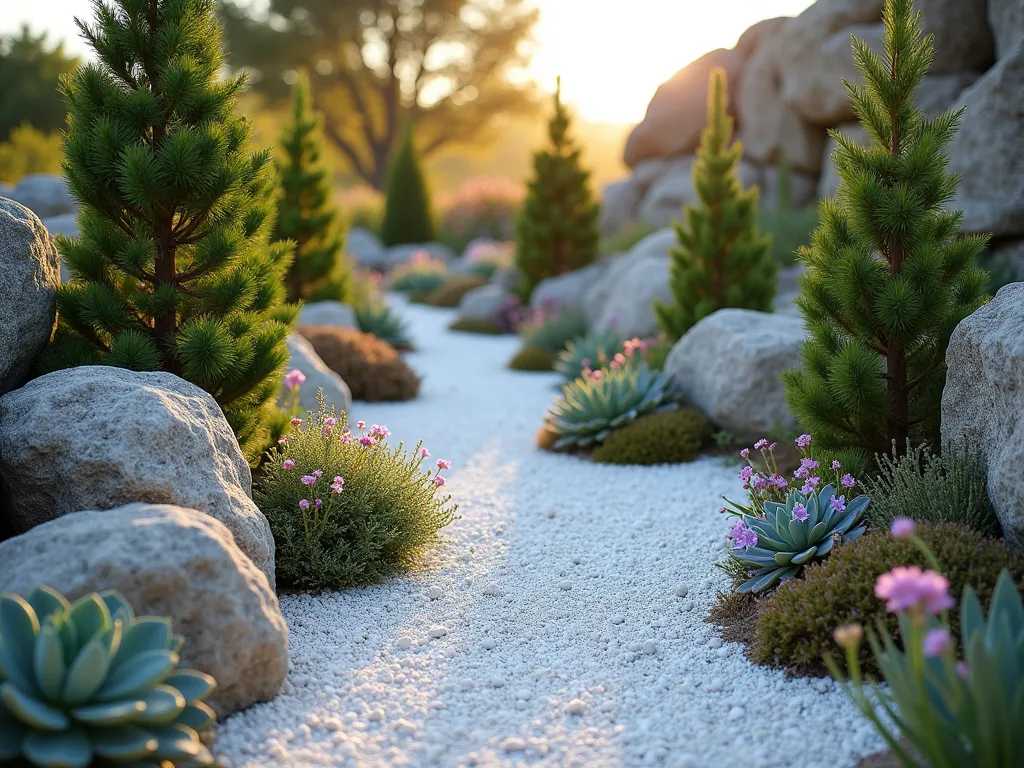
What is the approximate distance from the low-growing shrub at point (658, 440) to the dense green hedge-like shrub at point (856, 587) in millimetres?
3345

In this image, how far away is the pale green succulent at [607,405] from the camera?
7742 millimetres

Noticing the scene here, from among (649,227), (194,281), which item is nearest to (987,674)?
(194,281)

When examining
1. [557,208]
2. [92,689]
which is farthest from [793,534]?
[557,208]

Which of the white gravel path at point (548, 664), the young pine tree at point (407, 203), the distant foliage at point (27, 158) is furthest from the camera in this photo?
the young pine tree at point (407, 203)

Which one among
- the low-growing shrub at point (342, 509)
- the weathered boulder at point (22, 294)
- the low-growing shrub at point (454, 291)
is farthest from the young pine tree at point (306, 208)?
the weathered boulder at point (22, 294)

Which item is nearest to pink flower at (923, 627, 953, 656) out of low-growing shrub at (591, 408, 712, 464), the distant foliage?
low-growing shrub at (591, 408, 712, 464)

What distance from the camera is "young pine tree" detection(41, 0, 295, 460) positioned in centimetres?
462

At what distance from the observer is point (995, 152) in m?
8.48

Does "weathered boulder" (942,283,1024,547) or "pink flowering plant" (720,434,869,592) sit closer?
"weathered boulder" (942,283,1024,547)

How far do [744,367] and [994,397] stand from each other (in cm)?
311

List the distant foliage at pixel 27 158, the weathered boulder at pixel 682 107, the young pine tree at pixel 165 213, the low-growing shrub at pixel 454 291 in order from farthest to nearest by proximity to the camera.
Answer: the low-growing shrub at pixel 454 291 < the weathered boulder at pixel 682 107 < the distant foliage at pixel 27 158 < the young pine tree at pixel 165 213

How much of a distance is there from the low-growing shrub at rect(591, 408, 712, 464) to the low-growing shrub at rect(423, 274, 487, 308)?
1165 centimetres

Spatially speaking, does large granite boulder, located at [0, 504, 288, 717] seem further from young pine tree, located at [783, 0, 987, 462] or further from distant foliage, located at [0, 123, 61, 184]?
distant foliage, located at [0, 123, 61, 184]

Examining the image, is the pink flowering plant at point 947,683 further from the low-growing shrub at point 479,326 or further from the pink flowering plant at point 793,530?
the low-growing shrub at point 479,326
